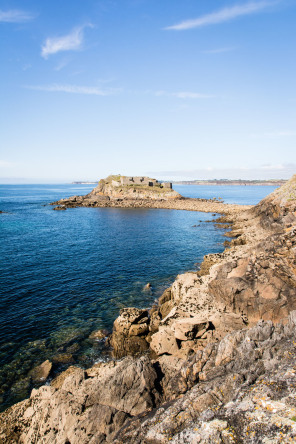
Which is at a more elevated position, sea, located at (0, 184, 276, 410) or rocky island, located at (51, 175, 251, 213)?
rocky island, located at (51, 175, 251, 213)

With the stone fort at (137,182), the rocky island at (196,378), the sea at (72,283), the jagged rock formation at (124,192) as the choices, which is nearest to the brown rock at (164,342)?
the rocky island at (196,378)

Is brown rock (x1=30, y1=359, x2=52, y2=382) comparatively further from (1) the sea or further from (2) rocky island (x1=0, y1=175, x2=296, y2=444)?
(2) rocky island (x1=0, y1=175, x2=296, y2=444)

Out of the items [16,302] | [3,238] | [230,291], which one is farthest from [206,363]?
[3,238]

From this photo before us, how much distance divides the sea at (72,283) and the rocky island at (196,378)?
3.71 meters

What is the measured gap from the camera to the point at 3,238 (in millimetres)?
55906

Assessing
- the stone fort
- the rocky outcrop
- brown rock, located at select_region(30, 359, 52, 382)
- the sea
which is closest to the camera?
the rocky outcrop

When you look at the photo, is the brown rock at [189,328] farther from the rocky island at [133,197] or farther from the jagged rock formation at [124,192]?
the jagged rock formation at [124,192]

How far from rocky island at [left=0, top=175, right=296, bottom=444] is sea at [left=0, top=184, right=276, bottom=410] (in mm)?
3710

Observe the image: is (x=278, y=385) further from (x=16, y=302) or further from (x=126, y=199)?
(x=126, y=199)

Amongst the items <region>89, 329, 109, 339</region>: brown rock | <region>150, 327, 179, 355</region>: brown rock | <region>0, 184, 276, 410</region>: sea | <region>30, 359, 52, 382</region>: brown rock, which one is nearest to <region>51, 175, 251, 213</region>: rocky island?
<region>0, 184, 276, 410</region>: sea

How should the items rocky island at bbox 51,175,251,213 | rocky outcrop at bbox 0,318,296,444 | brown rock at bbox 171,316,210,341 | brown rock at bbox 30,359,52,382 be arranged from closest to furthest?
rocky outcrop at bbox 0,318,296,444 < brown rock at bbox 30,359,52,382 < brown rock at bbox 171,316,210,341 < rocky island at bbox 51,175,251,213

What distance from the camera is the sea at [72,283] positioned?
19.9 metres

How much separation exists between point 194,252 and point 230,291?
26.9m

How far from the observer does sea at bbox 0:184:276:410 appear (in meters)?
19.9
